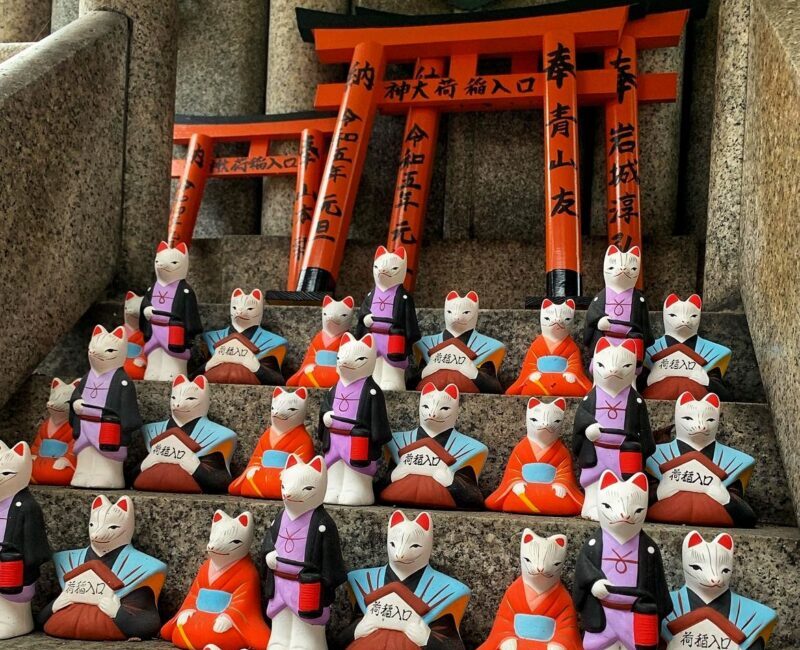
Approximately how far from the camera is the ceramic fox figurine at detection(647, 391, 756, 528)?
107 inches

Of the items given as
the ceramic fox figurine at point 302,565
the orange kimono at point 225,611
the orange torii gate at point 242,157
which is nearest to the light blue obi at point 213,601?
the orange kimono at point 225,611

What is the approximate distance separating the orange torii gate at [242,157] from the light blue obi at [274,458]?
2.54 m

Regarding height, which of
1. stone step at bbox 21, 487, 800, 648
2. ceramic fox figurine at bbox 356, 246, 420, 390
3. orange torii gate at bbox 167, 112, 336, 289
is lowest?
stone step at bbox 21, 487, 800, 648

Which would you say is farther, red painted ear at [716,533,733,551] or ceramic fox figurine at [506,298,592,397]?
ceramic fox figurine at [506,298,592,397]

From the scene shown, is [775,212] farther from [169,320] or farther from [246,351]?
[169,320]

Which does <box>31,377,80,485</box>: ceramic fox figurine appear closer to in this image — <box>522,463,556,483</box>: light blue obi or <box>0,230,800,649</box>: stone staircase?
<box>0,230,800,649</box>: stone staircase

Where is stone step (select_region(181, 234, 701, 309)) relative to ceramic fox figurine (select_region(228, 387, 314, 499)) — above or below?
above

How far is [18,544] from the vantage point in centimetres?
268

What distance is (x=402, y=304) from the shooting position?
3.48m

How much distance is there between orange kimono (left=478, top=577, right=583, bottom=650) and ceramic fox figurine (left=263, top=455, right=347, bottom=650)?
42 cm

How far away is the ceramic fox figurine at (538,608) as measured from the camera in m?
2.42

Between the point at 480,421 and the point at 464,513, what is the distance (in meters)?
0.46

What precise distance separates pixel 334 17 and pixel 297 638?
12.5 ft

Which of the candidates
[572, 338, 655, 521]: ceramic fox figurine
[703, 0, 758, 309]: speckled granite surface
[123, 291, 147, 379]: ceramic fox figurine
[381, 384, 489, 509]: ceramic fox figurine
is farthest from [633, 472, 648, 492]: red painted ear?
[123, 291, 147, 379]: ceramic fox figurine
